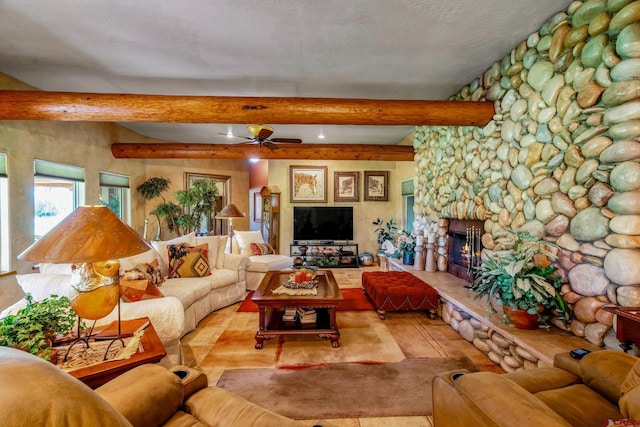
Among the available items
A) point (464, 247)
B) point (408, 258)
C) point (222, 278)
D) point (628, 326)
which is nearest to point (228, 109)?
point (222, 278)

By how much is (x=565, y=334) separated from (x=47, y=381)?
2.93m

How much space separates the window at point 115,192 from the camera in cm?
534

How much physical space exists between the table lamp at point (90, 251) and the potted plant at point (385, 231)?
17.9 ft

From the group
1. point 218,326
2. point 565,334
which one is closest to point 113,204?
point 218,326

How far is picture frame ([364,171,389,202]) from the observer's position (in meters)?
7.16

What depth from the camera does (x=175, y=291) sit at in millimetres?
3092

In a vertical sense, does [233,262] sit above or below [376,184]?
below

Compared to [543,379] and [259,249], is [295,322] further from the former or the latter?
[259,249]

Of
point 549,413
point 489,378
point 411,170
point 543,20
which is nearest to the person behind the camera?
point 549,413

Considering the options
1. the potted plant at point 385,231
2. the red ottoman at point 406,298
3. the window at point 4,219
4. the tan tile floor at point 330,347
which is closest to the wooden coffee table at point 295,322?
the tan tile floor at point 330,347

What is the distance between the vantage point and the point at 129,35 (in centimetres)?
254

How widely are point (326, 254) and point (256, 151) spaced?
2.85 m

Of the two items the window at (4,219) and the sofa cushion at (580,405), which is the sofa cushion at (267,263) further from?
the sofa cushion at (580,405)

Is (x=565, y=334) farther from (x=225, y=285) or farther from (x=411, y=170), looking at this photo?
(x=411, y=170)
